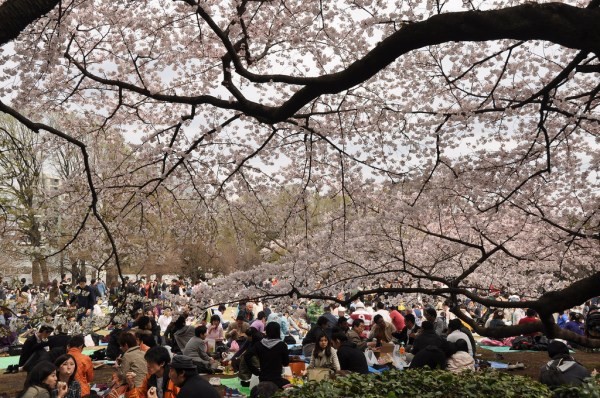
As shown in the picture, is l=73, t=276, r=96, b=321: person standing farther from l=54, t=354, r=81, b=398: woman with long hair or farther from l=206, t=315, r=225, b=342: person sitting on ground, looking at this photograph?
A: l=54, t=354, r=81, b=398: woman with long hair

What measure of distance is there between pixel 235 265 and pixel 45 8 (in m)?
28.2

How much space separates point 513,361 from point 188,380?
8.51m

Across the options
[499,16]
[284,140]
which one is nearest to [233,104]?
[499,16]

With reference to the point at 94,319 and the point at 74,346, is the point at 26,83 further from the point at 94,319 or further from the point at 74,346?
the point at 94,319

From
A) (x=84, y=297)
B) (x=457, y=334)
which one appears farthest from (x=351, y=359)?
(x=84, y=297)

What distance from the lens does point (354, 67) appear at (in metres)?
3.26

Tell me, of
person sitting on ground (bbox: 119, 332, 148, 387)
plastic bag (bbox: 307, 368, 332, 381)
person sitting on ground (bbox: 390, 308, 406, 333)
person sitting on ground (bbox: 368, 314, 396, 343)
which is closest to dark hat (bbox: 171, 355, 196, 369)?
person sitting on ground (bbox: 119, 332, 148, 387)

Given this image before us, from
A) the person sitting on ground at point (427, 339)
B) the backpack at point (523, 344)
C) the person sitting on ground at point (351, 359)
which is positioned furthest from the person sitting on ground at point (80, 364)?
the backpack at point (523, 344)

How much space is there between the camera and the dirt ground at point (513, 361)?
8.49 metres

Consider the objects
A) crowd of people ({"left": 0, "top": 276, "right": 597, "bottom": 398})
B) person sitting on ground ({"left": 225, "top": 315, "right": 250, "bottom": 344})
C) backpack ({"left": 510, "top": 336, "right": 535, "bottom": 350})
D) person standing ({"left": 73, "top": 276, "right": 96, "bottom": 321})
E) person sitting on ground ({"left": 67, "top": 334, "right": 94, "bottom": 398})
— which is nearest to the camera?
crowd of people ({"left": 0, "top": 276, "right": 597, "bottom": 398})

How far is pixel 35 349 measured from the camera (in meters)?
6.95

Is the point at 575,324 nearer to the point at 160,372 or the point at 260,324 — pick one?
the point at 260,324

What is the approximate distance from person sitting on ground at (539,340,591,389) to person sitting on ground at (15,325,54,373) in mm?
5375

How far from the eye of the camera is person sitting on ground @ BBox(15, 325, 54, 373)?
264 inches
